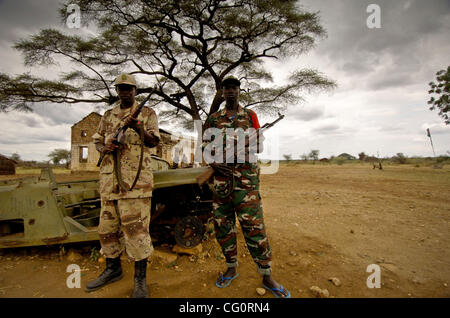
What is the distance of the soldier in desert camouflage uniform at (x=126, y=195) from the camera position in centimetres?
202

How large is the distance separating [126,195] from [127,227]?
31cm

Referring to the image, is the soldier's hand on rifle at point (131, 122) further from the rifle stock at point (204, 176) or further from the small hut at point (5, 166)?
the small hut at point (5, 166)

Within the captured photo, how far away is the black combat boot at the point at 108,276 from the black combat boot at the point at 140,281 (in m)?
0.38

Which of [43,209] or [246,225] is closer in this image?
[246,225]

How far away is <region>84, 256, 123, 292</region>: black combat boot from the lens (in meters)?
2.08

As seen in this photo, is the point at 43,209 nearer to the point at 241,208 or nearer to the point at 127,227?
the point at 127,227

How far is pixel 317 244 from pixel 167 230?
2258 millimetres

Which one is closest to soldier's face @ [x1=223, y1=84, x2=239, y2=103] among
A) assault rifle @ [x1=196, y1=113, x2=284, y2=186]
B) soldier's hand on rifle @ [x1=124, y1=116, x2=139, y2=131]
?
assault rifle @ [x1=196, y1=113, x2=284, y2=186]

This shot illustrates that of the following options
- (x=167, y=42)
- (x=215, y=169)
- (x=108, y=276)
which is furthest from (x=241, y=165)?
(x=167, y=42)

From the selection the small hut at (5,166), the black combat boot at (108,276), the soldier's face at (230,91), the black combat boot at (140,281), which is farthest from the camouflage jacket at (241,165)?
the small hut at (5,166)

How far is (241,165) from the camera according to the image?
221 cm

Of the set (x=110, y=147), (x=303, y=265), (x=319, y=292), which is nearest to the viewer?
(x=319, y=292)
